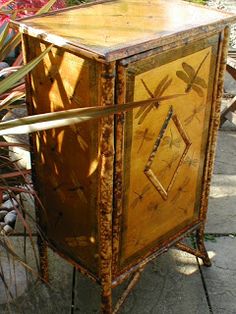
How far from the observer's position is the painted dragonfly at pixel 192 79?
2.04 metres

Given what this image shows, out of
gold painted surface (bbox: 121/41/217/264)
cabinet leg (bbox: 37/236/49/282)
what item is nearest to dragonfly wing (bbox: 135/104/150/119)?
gold painted surface (bbox: 121/41/217/264)

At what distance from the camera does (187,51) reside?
6.60 ft

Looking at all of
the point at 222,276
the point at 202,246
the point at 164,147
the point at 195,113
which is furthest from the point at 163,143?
the point at 222,276

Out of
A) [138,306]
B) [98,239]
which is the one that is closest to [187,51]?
[98,239]

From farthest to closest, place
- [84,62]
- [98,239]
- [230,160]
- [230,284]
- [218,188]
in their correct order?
[230,160] → [218,188] → [230,284] → [98,239] → [84,62]

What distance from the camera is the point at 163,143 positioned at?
2133 mm

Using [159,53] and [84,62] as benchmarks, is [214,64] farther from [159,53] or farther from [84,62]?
[84,62]

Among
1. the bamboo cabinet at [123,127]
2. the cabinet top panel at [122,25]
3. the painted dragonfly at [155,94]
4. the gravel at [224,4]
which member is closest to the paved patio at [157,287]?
the bamboo cabinet at [123,127]

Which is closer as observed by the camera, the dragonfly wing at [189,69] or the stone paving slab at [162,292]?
the dragonfly wing at [189,69]

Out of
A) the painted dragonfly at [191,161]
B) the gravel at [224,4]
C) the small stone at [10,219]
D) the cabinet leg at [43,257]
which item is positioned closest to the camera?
the painted dragonfly at [191,161]

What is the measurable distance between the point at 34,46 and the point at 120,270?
1040 mm

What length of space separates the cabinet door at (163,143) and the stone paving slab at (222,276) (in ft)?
1.47

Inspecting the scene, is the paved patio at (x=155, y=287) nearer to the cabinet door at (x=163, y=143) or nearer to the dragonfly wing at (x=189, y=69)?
the cabinet door at (x=163, y=143)

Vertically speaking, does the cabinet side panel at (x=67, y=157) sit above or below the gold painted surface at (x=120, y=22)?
below
